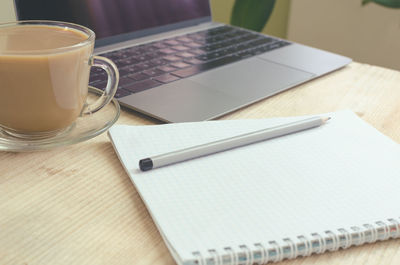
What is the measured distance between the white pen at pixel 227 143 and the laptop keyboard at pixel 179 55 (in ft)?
0.57

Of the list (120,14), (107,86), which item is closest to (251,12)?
(120,14)

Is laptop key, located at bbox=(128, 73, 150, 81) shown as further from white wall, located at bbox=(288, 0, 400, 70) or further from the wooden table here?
white wall, located at bbox=(288, 0, 400, 70)

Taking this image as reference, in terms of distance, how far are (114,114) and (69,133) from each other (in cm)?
6

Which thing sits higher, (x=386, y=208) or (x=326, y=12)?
(x=386, y=208)

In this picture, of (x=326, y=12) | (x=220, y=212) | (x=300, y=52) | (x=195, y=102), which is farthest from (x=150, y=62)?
(x=326, y=12)

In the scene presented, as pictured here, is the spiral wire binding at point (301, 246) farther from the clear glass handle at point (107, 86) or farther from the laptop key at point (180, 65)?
the laptop key at point (180, 65)

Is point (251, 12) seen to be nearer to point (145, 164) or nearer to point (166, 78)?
point (166, 78)

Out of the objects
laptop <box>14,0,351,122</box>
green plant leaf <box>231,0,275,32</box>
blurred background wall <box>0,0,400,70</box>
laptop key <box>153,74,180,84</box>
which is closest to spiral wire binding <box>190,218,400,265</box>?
laptop <box>14,0,351,122</box>

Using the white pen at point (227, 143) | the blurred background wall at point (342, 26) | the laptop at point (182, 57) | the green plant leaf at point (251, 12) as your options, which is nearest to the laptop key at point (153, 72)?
the laptop at point (182, 57)

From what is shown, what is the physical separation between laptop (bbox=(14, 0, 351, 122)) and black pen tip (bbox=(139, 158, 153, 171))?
110 millimetres

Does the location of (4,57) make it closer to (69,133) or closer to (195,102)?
(69,133)

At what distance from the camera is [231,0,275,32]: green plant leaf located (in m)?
1.22

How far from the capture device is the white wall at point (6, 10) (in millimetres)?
648

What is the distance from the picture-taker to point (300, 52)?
0.72 m
